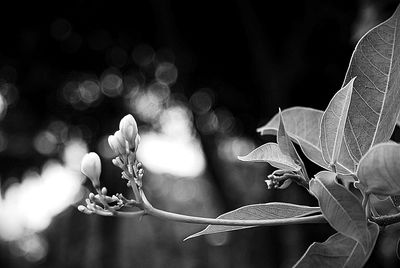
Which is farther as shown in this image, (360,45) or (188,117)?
(188,117)

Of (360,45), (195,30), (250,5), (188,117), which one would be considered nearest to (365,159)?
(360,45)

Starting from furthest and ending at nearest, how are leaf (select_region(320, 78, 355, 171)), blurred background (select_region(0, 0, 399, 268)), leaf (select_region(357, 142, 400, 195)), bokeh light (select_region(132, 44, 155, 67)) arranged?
bokeh light (select_region(132, 44, 155, 67))
blurred background (select_region(0, 0, 399, 268))
leaf (select_region(320, 78, 355, 171))
leaf (select_region(357, 142, 400, 195))

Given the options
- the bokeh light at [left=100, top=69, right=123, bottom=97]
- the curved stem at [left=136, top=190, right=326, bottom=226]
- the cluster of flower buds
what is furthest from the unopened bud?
the bokeh light at [left=100, top=69, right=123, bottom=97]

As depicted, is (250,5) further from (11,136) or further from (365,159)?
(11,136)

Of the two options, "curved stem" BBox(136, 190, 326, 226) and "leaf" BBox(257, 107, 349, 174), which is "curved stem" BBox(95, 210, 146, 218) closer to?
"curved stem" BBox(136, 190, 326, 226)

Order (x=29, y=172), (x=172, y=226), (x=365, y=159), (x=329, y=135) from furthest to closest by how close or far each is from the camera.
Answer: (x=172, y=226)
(x=29, y=172)
(x=329, y=135)
(x=365, y=159)

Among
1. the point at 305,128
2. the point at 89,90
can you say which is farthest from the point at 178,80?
the point at 305,128

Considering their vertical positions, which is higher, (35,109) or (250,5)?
(250,5)
